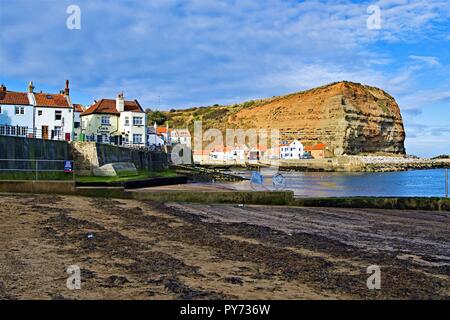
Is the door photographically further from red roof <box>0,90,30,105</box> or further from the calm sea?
the calm sea

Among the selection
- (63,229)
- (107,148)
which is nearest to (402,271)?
(63,229)

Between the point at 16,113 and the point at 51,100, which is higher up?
the point at 51,100

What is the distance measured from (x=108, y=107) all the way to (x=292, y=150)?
89784mm

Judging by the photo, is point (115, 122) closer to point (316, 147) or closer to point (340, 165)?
point (340, 165)

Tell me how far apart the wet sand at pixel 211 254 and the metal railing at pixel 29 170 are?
26.5 ft

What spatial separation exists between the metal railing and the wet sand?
8086mm

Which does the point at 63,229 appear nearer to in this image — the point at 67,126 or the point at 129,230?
the point at 129,230

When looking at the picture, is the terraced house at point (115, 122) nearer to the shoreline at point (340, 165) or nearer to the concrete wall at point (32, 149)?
the concrete wall at point (32, 149)

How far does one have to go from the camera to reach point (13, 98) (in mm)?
51281

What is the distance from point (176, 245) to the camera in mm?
9859

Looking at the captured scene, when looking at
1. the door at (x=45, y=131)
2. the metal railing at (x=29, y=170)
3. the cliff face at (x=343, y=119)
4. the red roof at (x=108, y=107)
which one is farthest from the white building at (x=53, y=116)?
the cliff face at (x=343, y=119)

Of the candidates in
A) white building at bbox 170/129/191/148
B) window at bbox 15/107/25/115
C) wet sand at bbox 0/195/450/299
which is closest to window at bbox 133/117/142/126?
window at bbox 15/107/25/115

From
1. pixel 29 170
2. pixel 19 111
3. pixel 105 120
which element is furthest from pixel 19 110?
pixel 29 170

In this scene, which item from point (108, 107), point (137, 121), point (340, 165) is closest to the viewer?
point (108, 107)
